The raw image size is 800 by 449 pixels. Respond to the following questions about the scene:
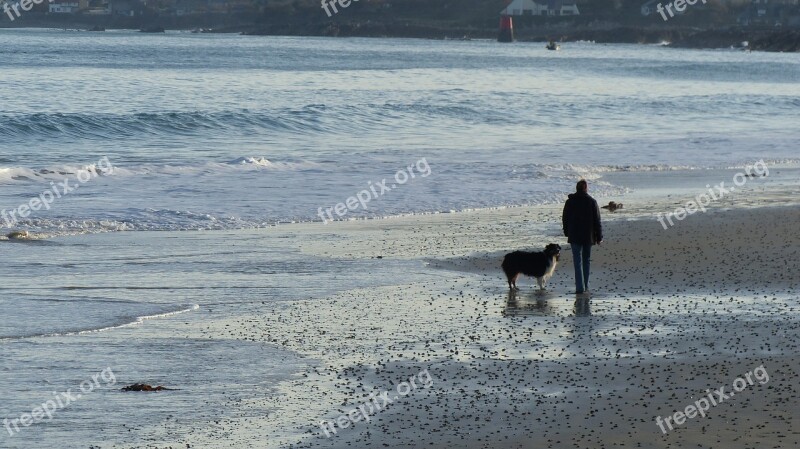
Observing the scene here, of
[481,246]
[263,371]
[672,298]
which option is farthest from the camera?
[481,246]

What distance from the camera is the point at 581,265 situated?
43.6 feet

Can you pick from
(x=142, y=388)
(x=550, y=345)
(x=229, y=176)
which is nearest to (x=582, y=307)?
(x=550, y=345)

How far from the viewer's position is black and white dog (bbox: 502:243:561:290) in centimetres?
1335

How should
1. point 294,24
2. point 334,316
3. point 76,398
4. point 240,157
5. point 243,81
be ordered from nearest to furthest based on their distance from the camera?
point 76,398
point 334,316
point 240,157
point 243,81
point 294,24

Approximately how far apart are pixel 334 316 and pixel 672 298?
3.49m

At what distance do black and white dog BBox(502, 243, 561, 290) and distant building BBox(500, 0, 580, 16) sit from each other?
186273 millimetres

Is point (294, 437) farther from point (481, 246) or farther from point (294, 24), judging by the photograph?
point (294, 24)

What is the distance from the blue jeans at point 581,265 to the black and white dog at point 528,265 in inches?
12.2

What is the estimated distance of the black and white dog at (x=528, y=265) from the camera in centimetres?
1335

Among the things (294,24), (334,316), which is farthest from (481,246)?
(294,24)

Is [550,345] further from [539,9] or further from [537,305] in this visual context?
[539,9]

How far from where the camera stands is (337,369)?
9.83 m

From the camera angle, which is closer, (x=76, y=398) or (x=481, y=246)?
(x=76, y=398)

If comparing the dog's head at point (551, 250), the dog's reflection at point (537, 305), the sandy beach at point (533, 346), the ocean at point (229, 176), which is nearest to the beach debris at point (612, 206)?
the ocean at point (229, 176)
